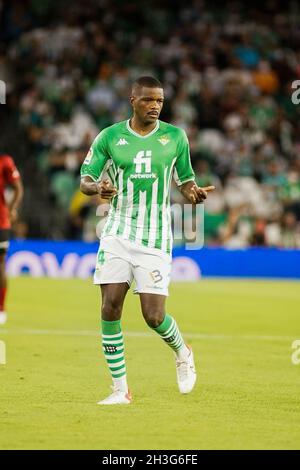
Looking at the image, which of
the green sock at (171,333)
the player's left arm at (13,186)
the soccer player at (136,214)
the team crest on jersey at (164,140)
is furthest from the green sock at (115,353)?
the player's left arm at (13,186)

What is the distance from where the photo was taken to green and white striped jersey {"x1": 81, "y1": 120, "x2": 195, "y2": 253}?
29.7ft

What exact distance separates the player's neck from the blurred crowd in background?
14840 millimetres

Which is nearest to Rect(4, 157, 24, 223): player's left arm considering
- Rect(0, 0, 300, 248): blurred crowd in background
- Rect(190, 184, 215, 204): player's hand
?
Rect(190, 184, 215, 204): player's hand

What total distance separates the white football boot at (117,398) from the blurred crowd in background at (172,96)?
15169 millimetres

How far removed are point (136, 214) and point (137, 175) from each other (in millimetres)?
322

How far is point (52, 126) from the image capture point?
2639 centimetres

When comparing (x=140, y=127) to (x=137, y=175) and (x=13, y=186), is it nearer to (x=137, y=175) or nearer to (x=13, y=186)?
(x=137, y=175)

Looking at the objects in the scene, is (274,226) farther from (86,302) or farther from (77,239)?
(86,302)

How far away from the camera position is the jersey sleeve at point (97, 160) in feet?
29.7

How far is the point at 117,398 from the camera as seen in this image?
8945 millimetres

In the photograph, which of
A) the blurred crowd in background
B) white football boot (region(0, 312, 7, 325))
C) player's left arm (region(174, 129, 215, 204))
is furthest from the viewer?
the blurred crowd in background

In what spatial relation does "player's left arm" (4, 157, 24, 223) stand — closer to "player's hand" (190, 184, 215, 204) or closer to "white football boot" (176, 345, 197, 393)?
"white football boot" (176, 345, 197, 393)
